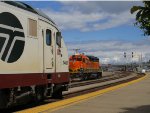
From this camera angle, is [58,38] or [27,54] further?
[58,38]

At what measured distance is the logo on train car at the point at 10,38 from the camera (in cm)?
1309

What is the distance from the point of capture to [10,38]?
13.5m

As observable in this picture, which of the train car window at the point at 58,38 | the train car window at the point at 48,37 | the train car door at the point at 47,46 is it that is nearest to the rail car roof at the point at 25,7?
the train car door at the point at 47,46

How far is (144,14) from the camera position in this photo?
9352mm

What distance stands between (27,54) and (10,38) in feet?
4.32

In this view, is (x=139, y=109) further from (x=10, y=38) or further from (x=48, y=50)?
(x=10, y=38)

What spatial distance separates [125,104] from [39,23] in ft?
15.2

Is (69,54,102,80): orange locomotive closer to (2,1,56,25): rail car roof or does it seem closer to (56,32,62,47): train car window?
(56,32,62,47): train car window

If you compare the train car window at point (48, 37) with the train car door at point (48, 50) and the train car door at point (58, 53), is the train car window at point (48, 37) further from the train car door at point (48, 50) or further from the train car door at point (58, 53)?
the train car door at point (58, 53)

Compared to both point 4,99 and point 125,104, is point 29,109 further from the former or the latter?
point 125,104

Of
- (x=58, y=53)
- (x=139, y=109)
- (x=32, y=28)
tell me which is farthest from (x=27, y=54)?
(x=139, y=109)

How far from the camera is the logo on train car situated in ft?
42.9

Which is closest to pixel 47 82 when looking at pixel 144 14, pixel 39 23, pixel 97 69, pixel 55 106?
pixel 55 106

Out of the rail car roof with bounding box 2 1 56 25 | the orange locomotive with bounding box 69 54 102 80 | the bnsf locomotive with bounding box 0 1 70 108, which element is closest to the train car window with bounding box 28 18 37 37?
the bnsf locomotive with bounding box 0 1 70 108
